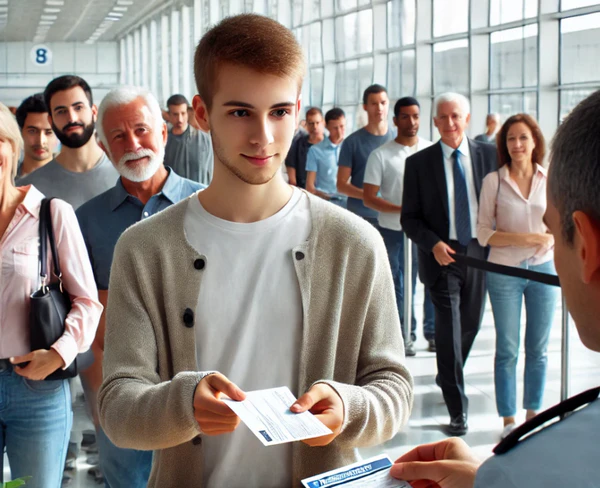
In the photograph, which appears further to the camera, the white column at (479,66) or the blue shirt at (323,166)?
the white column at (479,66)

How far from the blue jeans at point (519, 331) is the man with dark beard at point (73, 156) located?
263 centimetres

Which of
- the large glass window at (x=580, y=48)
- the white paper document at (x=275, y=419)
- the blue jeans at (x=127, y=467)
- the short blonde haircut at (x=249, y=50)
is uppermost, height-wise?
the large glass window at (x=580, y=48)

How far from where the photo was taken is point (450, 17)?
15.0m

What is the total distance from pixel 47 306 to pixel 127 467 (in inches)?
30.1

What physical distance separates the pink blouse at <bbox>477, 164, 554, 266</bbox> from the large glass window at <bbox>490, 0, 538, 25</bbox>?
7394mm

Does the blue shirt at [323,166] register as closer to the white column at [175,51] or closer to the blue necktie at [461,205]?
the blue necktie at [461,205]

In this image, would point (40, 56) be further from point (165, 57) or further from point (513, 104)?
point (165, 57)

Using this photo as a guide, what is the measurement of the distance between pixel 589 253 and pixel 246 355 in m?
0.89

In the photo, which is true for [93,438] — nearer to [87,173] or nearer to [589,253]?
[87,173]

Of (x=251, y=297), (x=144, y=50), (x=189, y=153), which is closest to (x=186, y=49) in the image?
(x=144, y=50)

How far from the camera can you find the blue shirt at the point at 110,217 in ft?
11.5

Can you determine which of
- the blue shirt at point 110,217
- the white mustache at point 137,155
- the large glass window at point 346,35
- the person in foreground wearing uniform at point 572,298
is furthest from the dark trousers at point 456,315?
the large glass window at point 346,35

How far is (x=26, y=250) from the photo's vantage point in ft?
9.86

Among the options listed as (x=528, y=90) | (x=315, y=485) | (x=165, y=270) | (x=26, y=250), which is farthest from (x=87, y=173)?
(x=528, y=90)
